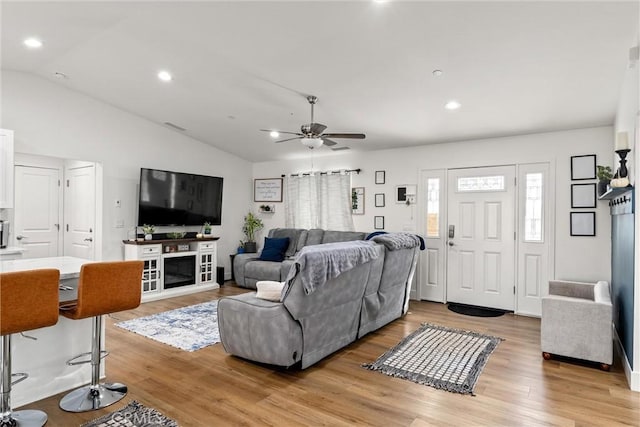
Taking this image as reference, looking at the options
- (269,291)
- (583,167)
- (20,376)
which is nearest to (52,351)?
(20,376)

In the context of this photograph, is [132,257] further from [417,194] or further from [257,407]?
[417,194]

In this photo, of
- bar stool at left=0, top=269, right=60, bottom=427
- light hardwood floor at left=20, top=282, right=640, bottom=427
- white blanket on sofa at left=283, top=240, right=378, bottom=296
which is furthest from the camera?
white blanket on sofa at left=283, top=240, right=378, bottom=296

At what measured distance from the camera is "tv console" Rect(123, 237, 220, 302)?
5.79m

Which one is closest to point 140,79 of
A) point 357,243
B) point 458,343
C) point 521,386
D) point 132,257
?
point 132,257

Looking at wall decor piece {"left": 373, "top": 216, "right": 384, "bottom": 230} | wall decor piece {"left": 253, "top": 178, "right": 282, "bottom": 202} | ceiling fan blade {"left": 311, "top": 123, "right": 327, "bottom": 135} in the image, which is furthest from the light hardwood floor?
wall decor piece {"left": 253, "top": 178, "right": 282, "bottom": 202}

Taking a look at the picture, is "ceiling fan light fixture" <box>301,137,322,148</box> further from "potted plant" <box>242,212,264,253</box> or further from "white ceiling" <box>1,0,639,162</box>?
"potted plant" <box>242,212,264,253</box>

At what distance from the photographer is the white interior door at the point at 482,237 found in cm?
525

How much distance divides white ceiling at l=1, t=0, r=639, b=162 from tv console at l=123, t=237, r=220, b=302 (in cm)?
219

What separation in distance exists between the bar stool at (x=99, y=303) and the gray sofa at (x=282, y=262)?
359 cm

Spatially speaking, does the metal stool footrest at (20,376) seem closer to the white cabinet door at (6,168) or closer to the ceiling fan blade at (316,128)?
the white cabinet door at (6,168)

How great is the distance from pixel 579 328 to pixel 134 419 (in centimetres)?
366

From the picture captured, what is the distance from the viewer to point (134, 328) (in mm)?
4340

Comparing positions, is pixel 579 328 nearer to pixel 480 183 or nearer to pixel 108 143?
pixel 480 183

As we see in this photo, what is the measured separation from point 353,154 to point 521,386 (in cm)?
462
